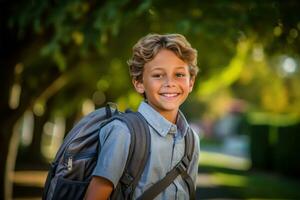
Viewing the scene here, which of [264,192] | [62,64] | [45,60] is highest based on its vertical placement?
[45,60]

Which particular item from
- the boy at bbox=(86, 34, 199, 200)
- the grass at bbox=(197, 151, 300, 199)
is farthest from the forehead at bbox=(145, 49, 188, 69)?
the grass at bbox=(197, 151, 300, 199)

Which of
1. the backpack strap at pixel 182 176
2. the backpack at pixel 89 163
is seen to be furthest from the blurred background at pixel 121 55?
the backpack at pixel 89 163

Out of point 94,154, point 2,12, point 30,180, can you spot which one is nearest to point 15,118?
point 2,12

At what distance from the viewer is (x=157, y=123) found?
2.88 m

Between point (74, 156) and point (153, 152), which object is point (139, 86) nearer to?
point (153, 152)

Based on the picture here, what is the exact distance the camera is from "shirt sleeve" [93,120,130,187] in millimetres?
2701

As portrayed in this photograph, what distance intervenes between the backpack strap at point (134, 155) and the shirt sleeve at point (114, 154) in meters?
0.03

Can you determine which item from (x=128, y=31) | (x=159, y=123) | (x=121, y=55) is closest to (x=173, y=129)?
(x=159, y=123)

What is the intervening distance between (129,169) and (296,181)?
16780 mm

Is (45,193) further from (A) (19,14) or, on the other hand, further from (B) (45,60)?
(B) (45,60)

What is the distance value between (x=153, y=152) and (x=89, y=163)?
0.96 feet

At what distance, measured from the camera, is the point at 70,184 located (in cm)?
Answer: 275

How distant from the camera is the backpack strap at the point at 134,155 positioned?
9.00ft

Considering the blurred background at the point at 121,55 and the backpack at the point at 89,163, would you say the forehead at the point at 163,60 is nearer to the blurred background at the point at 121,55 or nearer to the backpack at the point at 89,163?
the backpack at the point at 89,163
